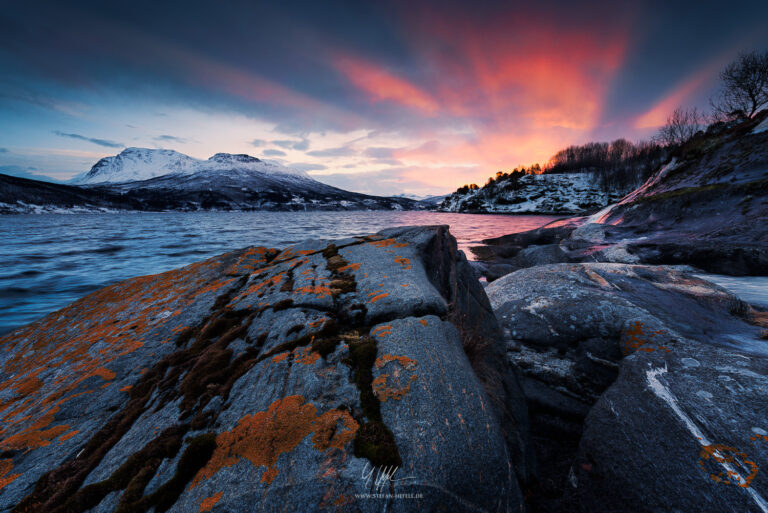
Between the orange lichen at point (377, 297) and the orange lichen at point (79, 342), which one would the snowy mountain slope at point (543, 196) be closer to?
the orange lichen at point (377, 297)

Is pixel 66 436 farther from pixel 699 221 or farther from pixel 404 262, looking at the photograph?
pixel 699 221

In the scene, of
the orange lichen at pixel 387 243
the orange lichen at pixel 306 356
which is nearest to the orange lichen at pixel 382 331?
the orange lichen at pixel 306 356

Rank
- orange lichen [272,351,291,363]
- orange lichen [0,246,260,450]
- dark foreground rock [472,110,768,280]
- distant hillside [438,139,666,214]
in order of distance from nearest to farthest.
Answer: orange lichen [272,351,291,363] < orange lichen [0,246,260,450] < dark foreground rock [472,110,768,280] < distant hillside [438,139,666,214]

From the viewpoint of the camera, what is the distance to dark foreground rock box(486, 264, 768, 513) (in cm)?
274

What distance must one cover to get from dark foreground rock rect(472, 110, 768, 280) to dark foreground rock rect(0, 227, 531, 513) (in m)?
12.6

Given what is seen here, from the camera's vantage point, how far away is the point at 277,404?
2.81 m

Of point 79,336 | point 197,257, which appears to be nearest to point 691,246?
point 79,336

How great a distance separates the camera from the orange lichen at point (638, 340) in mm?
4348

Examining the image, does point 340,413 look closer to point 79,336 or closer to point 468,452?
point 468,452

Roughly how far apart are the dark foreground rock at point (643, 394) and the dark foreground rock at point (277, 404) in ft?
2.95

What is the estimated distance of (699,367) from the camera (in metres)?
3.68

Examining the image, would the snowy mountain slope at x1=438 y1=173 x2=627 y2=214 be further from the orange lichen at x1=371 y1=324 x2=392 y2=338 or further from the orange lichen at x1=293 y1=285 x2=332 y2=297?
the orange lichen at x1=371 y1=324 x2=392 y2=338

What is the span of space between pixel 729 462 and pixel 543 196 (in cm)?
12476

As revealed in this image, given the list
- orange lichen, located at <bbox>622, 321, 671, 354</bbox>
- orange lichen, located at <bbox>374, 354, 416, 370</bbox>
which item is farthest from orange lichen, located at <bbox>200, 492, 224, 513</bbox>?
orange lichen, located at <bbox>622, 321, 671, 354</bbox>
